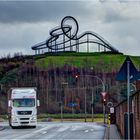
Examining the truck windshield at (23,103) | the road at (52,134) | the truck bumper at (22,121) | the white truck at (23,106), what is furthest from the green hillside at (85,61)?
the road at (52,134)

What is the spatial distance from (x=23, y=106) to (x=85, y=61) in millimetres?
102624

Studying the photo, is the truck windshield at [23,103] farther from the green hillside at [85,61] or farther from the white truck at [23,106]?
the green hillside at [85,61]

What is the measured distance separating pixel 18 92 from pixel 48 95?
8252 cm

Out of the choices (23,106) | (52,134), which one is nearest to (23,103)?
(23,106)

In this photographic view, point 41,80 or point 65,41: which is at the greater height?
point 65,41

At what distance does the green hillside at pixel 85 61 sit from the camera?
507 feet

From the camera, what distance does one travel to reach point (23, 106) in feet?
185

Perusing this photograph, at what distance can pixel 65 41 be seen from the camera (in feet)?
520

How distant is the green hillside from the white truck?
9459 centimetres

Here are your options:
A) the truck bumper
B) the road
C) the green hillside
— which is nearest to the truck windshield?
the truck bumper

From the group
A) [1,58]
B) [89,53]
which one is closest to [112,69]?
[89,53]

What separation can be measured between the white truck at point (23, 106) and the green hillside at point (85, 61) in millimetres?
94595

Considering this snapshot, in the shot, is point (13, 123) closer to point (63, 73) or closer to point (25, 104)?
point (25, 104)

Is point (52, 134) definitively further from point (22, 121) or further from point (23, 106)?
point (22, 121)
